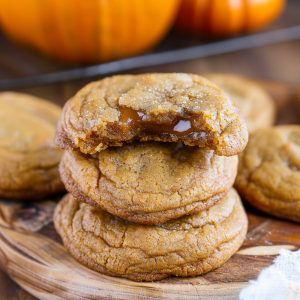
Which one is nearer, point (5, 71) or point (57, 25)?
point (57, 25)

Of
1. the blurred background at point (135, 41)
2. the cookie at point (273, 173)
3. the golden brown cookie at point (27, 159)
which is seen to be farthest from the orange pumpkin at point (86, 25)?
the cookie at point (273, 173)

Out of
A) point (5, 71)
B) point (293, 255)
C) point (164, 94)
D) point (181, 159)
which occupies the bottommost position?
point (293, 255)

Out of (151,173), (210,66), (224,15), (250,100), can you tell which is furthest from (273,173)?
(224,15)

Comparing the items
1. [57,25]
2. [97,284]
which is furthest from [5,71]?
[97,284]

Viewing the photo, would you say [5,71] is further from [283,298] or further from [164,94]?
[283,298]

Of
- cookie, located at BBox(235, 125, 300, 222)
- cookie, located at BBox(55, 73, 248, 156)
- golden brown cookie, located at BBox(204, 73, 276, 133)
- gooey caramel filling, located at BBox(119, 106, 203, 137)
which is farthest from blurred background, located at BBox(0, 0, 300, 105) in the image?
gooey caramel filling, located at BBox(119, 106, 203, 137)

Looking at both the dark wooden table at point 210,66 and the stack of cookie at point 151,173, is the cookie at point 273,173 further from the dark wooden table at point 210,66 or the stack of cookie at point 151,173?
the dark wooden table at point 210,66

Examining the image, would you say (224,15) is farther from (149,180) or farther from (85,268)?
(85,268)
